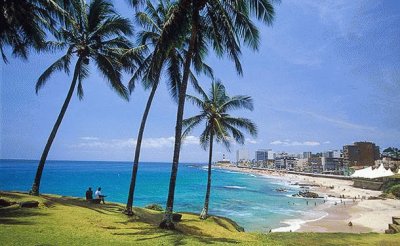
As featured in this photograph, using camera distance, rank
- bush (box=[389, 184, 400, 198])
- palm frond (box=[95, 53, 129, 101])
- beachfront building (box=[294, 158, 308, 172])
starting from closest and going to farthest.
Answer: palm frond (box=[95, 53, 129, 101]) < bush (box=[389, 184, 400, 198]) < beachfront building (box=[294, 158, 308, 172])

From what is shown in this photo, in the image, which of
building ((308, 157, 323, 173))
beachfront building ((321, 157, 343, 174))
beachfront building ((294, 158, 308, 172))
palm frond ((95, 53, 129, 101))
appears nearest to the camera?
palm frond ((95, 53, 129, 101))

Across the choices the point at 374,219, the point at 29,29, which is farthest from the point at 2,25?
the point at 374,219

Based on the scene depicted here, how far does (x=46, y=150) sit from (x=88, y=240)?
10969 millimetres

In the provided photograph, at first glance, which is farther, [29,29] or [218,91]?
[218,91]

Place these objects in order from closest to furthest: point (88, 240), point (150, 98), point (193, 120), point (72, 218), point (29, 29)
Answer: point (88, 240), point (72, 218), point (29, 29), point (150, 98), point (193, 120)

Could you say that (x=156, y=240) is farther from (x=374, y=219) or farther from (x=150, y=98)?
(x=374, y=219)

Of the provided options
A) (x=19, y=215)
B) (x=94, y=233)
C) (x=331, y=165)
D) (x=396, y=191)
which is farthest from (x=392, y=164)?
(x=19, y=215)

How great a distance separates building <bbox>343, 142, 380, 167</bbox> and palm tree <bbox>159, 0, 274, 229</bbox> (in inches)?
5131

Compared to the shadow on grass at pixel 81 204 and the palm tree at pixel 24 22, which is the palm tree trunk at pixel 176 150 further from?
the palm tree at pixel 24 22

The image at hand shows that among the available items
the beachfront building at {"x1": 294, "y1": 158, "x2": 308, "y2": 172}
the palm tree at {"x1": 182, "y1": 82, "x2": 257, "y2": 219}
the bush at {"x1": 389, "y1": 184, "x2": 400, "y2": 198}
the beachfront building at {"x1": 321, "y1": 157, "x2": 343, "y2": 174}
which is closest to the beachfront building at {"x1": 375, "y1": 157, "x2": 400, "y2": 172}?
the bush at {"x1": 389, "y1": 184, "x2": 400, "y2": 198}

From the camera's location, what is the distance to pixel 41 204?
14172mm

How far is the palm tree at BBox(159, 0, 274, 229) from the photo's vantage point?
13.2 metres

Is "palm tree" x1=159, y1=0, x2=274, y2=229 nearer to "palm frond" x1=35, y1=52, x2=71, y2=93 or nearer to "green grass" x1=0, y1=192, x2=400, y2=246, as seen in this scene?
"green grass" x1=0, y1=192, x2=400, y2=246

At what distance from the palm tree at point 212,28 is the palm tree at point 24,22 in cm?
575
